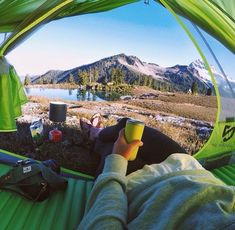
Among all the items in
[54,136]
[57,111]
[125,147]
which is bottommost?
[54,136]

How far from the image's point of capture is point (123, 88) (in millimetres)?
3926

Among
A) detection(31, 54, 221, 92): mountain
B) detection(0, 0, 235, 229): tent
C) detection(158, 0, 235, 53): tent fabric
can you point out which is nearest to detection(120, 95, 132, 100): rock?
detection(31, 54, 221, 92): mountain

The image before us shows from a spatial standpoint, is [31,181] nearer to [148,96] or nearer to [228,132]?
[228,132]

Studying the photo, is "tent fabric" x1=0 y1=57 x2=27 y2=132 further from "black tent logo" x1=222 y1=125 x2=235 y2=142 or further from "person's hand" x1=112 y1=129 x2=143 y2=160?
"black tent logo" x1=222 y1=125 x2=235 y2=142

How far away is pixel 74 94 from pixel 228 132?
7.03 ft

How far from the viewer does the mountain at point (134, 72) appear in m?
3.78

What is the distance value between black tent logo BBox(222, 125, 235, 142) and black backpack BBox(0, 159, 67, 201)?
1.09m

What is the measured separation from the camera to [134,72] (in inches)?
154

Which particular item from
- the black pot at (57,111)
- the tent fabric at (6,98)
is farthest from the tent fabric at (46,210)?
the black pot at (57,111)

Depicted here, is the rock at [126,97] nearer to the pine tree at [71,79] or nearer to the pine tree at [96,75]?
the pine tree at [96,75]

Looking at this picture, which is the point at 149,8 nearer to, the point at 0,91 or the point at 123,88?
the point at 123,88

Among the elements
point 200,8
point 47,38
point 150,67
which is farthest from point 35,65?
point 200,8

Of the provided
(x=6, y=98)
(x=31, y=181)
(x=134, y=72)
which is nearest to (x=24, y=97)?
(x=6, y=98)

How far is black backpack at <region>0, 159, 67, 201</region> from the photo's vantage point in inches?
56.5
